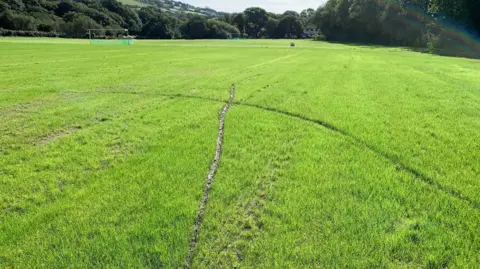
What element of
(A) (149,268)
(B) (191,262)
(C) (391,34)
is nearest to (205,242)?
(B) (191,262)

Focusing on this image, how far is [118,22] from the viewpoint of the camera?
12319cm

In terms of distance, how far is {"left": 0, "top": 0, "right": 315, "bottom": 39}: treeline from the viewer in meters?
90.4

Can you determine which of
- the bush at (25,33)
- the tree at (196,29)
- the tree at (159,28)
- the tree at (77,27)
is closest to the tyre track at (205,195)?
the bush at (25,33)

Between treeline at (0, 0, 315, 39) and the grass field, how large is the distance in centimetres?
9870

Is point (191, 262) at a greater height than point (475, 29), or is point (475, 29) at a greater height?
point (475, 29)

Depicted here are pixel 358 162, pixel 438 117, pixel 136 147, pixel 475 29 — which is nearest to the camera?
pixel 358 162

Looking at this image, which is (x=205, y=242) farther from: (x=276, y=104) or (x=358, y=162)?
(x=276, y=104)

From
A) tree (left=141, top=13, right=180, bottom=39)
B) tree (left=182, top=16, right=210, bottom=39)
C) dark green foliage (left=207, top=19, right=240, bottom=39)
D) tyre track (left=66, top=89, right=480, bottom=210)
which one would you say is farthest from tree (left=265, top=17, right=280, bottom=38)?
tyre track (left=66, top=89, right=480, bottom=210)

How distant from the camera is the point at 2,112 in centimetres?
865

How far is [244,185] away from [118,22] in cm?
13648

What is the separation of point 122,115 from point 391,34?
78455 millimetres

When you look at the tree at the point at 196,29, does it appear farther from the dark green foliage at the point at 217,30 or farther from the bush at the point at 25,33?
the bush at the point at 25,33

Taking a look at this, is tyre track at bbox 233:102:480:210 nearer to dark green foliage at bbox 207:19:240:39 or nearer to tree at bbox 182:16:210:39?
dark green foliage at bbox 207:19:240:39

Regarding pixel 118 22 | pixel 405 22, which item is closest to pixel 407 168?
pixel 405 22
